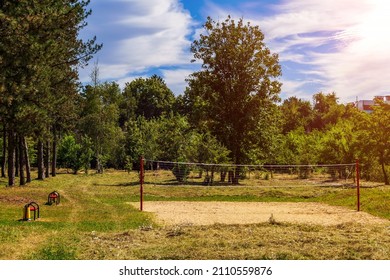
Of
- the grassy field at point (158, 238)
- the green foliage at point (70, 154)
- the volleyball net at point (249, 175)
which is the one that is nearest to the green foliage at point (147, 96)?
the green foliage at point (70, 154)

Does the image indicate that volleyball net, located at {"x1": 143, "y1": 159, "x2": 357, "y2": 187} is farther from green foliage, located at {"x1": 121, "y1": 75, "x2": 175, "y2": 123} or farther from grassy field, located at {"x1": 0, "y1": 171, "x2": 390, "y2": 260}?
green foliage, located at {"x1": 121, "y1": 75, "x2": 175, "y2": 123}

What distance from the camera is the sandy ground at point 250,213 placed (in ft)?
62.0

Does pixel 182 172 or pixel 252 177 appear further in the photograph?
pixel 252 177

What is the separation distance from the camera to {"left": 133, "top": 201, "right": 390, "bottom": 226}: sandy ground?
1891cm

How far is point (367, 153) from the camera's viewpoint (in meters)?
39.2

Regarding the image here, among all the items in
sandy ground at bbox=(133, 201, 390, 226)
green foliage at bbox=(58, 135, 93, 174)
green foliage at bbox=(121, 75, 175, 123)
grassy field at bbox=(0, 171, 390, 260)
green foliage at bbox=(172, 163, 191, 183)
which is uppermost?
green foliage at bbox=(121, 75, 175, 123)

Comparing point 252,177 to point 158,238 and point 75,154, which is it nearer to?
point 75,154

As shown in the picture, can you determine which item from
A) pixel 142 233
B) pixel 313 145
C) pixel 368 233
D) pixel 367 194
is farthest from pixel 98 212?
pixel 313 145

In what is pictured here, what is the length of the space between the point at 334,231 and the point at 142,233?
6432 millimetres

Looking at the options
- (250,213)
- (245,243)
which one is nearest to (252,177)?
(250,213)

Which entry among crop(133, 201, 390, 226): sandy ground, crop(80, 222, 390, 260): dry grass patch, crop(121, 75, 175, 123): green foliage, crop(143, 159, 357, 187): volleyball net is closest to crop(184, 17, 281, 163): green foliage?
crop(143, 159, 357, 187): volleyball net

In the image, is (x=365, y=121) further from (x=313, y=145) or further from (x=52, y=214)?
(x=52, y=214)

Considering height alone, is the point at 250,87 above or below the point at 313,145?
above

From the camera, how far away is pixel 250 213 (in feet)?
71.6
